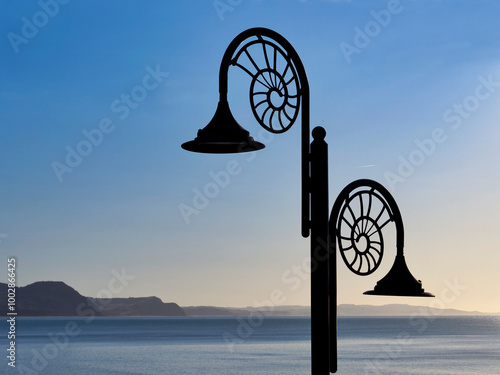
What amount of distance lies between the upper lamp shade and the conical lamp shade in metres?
1.63

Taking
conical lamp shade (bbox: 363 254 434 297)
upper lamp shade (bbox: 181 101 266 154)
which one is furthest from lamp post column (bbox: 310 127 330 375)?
conical lamp shade (bbox: 363 254 434 297)

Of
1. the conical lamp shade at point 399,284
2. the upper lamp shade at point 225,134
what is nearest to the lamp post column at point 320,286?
the upper lamp shade at point 225,134

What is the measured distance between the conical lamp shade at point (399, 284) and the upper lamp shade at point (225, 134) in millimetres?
1631

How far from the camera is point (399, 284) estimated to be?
20.5ft

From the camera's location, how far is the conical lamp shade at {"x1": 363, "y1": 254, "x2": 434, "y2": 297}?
620cm

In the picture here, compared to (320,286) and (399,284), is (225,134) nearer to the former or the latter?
(320,286)

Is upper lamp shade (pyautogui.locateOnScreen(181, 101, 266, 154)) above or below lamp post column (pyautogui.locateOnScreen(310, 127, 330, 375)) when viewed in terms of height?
above

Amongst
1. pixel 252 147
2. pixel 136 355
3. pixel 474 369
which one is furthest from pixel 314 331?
pixel 136 355

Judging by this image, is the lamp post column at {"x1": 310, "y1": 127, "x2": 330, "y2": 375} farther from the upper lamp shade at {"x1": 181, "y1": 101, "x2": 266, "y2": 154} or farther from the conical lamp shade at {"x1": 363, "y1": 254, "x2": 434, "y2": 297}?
the conical lamp shade at {"x1": 363, "y1": 254, "x2": 434, "y2": 297}

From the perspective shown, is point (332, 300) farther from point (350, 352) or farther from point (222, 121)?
point (350, 352)

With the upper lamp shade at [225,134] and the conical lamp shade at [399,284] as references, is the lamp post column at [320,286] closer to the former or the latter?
the upper lamp shade at [225,134]

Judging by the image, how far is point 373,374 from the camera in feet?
203

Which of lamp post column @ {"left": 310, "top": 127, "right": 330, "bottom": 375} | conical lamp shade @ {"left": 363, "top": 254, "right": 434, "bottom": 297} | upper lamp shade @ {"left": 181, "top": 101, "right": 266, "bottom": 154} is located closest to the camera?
lamp post column @ {"left": 310, "top": 127, "right": 330, "bottom": 375}

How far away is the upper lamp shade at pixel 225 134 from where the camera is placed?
18.5 ft
